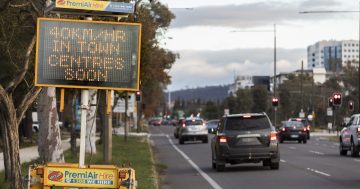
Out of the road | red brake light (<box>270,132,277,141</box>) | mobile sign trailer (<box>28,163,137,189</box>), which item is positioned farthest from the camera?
red brake light (<box>270,132,277,141</box>)

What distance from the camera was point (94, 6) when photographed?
11445 millimetres

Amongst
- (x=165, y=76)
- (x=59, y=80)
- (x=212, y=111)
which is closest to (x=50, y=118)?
(x=59, y=80)

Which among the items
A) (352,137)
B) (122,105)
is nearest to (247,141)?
(352,137)

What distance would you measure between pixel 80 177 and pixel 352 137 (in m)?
22.8

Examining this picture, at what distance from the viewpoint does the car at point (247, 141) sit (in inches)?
934

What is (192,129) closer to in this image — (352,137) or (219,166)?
(352,137)

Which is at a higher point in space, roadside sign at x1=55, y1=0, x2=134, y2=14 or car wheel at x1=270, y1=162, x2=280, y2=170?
roadside sign at x1=55, y1=0, x2=134, y2=14

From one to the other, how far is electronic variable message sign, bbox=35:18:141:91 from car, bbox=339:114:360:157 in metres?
21.2

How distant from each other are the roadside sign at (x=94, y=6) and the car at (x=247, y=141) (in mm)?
12728

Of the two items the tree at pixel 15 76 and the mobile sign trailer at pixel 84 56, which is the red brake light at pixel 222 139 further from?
the mobile sign trailer at pixel 84 56

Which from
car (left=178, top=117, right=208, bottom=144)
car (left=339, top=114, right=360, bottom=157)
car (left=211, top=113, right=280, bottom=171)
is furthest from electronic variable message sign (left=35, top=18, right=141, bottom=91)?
car (left=178, top=117, right=208, bottom=144)

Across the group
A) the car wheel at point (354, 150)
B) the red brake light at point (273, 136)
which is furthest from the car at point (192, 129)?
the red brake light at point (273, 136)

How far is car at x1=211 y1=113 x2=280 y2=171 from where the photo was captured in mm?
23719

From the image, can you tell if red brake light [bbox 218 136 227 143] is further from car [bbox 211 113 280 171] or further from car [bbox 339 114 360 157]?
car [bbox 339 114 360 157]
